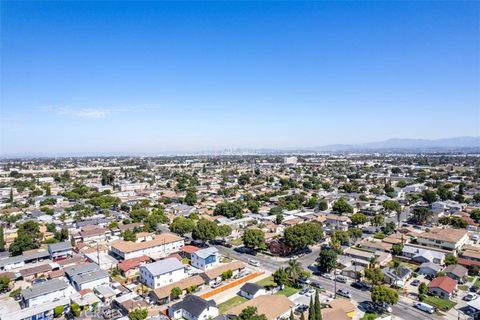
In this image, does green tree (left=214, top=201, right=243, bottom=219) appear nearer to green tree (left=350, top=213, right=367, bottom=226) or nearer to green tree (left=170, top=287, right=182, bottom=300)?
green tree (left=350, top=213, right=367, bottom=226)

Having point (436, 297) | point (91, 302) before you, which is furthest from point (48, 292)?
point (436, 297)

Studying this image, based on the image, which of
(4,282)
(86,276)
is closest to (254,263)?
(86,276)

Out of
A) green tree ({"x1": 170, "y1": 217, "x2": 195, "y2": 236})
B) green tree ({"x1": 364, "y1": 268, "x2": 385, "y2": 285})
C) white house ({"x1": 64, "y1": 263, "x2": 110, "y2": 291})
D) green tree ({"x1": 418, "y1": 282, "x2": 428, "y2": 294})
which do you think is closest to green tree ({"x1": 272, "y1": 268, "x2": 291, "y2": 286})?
green tree ({"x1": 364, "y1": 268, "x2": 385, "y2": 285})

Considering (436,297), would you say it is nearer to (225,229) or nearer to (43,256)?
(225,229)

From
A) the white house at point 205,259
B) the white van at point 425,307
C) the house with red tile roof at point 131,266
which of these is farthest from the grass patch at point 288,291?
the house with red tile roof at point 131,266

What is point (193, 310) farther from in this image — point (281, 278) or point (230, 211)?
point (230, 211)

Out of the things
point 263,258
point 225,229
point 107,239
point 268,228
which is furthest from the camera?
point 268,228
